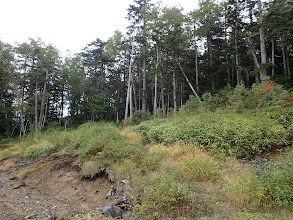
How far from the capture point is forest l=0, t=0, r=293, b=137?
1350 cm

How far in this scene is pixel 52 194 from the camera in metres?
4.91

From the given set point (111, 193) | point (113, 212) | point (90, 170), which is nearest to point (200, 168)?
point (113, 212)

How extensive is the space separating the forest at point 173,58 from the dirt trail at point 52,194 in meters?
8.65

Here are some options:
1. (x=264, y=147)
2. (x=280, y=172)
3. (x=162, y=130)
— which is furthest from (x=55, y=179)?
(x=264, y=147)

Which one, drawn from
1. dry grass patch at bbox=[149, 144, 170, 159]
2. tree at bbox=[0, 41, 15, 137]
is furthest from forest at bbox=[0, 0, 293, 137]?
dry grass patch at bbox=[149, 144, 170, 159]

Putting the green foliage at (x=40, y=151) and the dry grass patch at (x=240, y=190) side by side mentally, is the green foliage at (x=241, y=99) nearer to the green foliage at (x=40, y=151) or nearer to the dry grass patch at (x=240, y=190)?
the dry grass patch at (x=240, y=190)

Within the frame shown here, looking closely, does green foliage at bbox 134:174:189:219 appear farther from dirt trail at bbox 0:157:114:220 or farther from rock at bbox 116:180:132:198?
dirt trail at bbox 0:157:114:220

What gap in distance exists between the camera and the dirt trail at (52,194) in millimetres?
3614

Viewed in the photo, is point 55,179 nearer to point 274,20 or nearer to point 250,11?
point 274,20

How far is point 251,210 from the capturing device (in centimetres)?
241

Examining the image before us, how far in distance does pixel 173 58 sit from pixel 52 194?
560 inches

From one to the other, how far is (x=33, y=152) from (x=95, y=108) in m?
14.1

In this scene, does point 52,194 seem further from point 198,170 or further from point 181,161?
point 198,170

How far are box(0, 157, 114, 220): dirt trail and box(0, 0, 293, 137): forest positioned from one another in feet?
28.4
